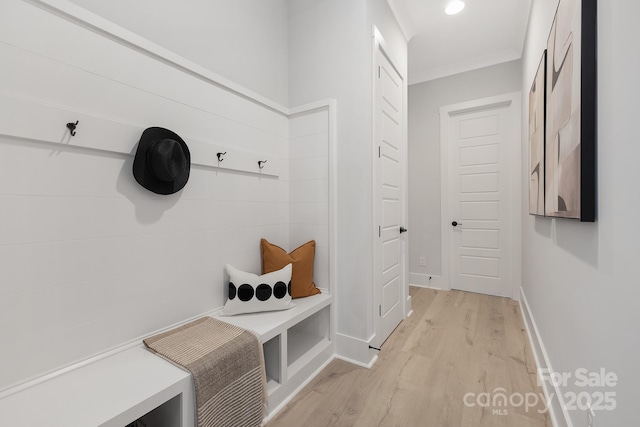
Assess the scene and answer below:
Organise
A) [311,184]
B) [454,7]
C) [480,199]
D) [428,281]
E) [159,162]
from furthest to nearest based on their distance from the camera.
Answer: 1. [428,281]
2. [480,199]
3. [454,7]
4. [311,184]
5. [159,162]

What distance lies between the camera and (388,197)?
2.33 metres

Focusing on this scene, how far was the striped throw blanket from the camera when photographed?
117cm

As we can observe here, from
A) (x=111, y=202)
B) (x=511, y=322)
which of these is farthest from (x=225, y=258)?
(x=511, y=322)

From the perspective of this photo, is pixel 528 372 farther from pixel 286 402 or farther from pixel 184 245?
pixel 184 245

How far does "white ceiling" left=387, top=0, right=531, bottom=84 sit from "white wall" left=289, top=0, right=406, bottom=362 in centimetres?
73

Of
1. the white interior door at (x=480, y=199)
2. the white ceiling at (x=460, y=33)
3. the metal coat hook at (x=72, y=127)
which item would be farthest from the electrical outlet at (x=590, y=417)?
the white ceiling at (x=460, y=33)

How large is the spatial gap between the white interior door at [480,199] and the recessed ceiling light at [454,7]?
1270 mm

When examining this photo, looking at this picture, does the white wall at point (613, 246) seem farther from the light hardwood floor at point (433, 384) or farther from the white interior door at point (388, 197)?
the white interior door at point (388, 197)

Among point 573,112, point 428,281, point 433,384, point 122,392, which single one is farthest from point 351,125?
point 428,281

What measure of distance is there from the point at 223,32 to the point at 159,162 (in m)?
1.05

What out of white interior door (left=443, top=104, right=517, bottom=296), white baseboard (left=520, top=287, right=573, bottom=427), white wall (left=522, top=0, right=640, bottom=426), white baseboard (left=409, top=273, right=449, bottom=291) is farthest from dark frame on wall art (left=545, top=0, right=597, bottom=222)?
white baseboard (left=409, top=273, right=449, bottom=291)

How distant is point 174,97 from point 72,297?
1.07 meters

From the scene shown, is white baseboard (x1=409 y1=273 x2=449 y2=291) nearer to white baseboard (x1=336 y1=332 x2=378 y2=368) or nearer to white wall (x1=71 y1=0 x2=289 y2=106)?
white baseboard (x1=336 y1=332 x2=378 y2=368)

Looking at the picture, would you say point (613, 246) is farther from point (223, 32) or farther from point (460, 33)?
point (460, 33)
